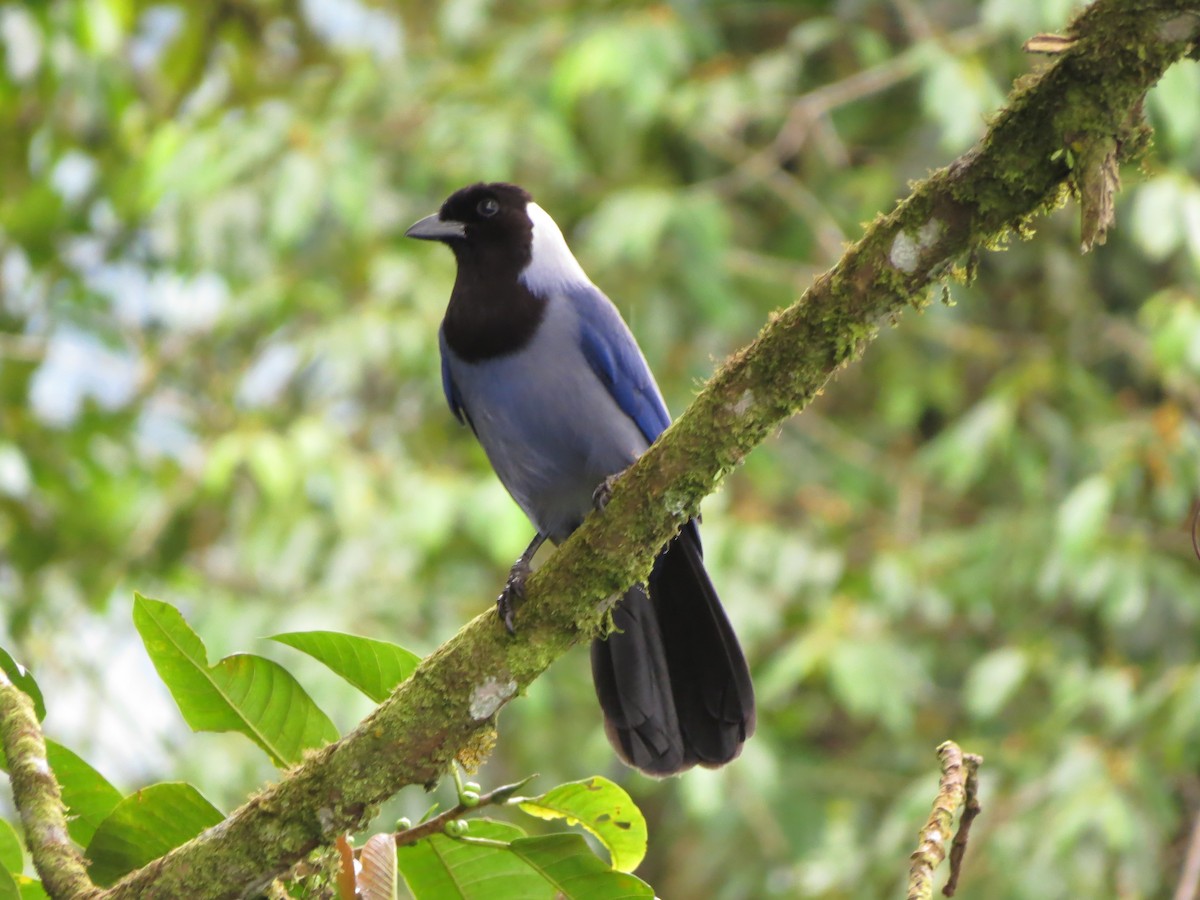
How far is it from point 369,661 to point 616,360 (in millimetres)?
1348

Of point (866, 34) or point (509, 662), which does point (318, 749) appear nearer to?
point (509, 662)

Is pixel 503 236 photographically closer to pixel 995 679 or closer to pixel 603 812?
pixel 603 812

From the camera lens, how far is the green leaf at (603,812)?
2.37m

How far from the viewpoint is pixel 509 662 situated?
2449mm

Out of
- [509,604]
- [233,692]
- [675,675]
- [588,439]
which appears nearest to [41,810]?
[233,692]

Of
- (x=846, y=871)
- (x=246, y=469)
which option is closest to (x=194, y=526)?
(x=246, y=469)

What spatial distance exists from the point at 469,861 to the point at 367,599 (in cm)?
385

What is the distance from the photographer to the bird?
3.29 meters

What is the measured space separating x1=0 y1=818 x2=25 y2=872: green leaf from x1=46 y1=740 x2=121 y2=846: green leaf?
0.34 feet

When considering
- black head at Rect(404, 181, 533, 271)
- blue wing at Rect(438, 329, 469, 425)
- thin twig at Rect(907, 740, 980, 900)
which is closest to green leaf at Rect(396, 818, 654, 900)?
thin twig at Rect(907, 740, 980, 900)

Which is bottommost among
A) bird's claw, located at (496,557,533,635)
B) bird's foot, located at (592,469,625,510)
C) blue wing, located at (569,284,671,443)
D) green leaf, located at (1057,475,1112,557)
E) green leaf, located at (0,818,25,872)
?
green leaf, located at (0,818,25,872)

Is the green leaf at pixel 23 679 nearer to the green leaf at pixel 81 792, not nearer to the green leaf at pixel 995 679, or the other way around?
the green leaf at pixel 81 792

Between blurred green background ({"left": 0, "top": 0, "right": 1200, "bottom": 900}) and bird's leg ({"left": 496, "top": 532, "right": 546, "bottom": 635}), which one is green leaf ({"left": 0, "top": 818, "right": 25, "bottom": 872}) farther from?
blurred green background ({"left": 0, "top": 0, "right": 1200, "bottom": 900})

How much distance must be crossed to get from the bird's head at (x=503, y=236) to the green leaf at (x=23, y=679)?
1682 millimetres
